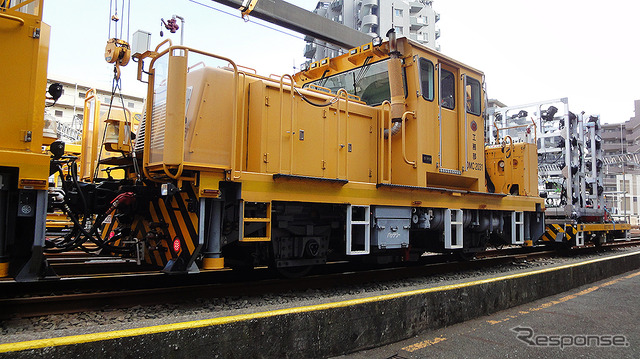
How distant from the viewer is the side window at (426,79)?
7.31m

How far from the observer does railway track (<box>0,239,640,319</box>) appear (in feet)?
14.8

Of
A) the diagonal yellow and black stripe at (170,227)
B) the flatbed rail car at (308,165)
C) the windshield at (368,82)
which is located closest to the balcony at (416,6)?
the flatbed rail car at (308,165)

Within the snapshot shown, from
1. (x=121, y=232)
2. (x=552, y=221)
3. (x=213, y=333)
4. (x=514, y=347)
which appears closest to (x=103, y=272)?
(x=121, y=232)

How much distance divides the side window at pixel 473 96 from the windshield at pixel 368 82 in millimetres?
1803

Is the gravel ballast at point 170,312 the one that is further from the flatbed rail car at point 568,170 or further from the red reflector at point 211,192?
the flatbed rail car at point 568,170

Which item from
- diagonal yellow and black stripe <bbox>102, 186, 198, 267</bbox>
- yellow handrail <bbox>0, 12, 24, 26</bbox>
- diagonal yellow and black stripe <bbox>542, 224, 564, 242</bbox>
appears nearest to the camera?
yellow handrail <bbox>0, 12, 24, 26</bbox>

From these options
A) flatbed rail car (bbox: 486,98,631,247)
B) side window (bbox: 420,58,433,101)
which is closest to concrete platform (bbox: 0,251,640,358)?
side window (bbox: 420,58,433,101)

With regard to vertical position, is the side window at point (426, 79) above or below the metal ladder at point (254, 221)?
above

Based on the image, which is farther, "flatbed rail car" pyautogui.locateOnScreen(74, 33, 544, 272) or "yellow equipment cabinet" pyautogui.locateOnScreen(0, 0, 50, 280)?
"flatbed rail car" pyautogui.locateOnScreen(74, 33, 544, 272)

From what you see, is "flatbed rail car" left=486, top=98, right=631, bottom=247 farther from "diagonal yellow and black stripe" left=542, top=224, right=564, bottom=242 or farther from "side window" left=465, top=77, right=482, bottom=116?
"side window" left=465, top=77, right=482, bottom=116

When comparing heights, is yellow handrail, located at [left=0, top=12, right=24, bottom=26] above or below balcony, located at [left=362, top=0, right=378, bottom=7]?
below

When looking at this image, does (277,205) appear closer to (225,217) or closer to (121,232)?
(225,217)

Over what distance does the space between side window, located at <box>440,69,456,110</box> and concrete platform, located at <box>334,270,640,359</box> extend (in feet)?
12.5

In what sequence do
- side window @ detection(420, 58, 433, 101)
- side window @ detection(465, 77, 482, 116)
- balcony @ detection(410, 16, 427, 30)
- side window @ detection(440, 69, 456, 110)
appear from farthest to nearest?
balcony @ detection(410, 16, 427, 30) → side window @ detection(465, 77, 482, 116) → side window @ detection(440, 69, 456, 110) → side window @ detection(420, 58, 433, 101)
